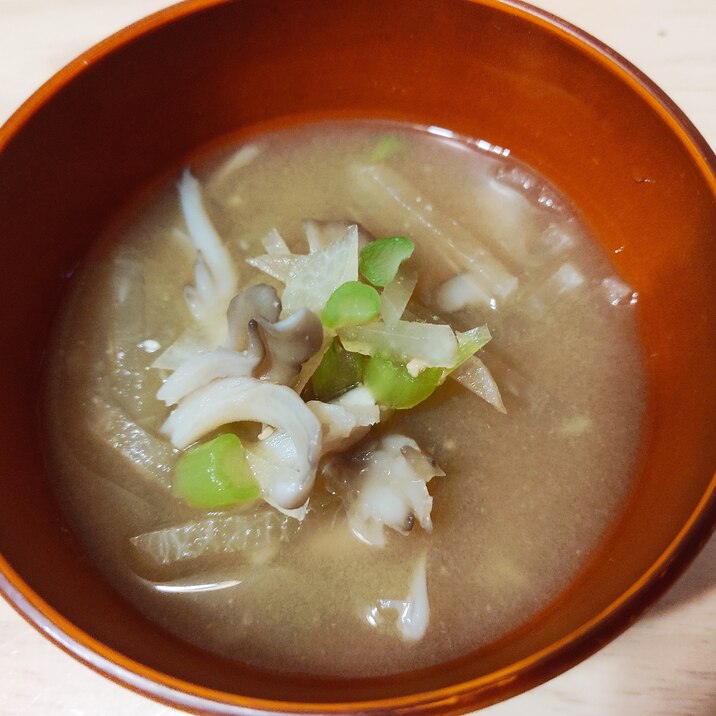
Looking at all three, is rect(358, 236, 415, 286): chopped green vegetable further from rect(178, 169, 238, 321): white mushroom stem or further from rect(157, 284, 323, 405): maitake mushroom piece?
rect(178, 169, 238, 321): white mushroom stem

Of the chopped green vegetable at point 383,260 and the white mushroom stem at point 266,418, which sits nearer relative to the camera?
Result: the white mushroom stem at point 266,418

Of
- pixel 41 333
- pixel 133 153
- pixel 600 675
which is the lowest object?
pixel 600 675

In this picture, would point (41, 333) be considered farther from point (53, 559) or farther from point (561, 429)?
point (561, 429)

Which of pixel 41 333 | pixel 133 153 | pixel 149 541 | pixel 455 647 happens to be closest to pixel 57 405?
pixel 41 333

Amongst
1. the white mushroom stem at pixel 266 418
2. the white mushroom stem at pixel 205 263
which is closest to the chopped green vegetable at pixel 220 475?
the white mushroom stem at pixel 266 418

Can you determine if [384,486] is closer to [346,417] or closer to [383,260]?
[346,417]

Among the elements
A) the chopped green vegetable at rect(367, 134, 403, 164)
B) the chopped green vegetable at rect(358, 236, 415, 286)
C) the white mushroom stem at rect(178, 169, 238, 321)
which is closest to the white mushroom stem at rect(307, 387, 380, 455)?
the chopped green vegetable at rect(358, 236, 415, 286)

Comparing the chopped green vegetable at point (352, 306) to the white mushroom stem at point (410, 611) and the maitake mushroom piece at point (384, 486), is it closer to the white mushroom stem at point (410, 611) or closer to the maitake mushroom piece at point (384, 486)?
the maitake mushroom piece at point (384, 486)
